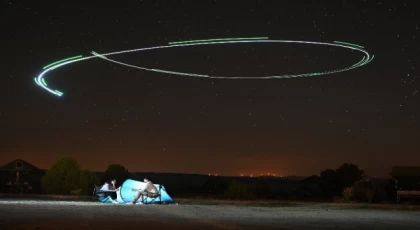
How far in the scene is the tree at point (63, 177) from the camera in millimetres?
38969

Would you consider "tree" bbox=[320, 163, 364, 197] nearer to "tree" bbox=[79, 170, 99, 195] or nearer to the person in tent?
"tree" bbox=[79, 170, 99, 195]

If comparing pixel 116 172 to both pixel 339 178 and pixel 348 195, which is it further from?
pixel 339 178

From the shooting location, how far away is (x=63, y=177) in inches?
1560

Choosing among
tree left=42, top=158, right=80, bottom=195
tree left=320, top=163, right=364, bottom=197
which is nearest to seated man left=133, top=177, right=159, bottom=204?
tree left=42, top=158, right=80, bottom=195

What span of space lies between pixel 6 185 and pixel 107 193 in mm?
15515

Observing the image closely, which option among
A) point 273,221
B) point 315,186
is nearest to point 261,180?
point 315,186

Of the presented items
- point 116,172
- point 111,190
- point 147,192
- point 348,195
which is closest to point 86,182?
point 116,172

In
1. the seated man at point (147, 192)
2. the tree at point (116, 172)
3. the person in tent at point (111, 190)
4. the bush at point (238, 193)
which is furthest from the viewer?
the tree at point (116, 172)

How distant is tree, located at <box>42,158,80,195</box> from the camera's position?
38969 mm

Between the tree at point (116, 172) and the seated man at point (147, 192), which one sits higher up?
the tree at point (116, 172)

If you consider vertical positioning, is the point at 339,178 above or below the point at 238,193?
above

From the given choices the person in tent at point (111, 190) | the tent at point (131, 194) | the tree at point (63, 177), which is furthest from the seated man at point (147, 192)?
the tree at point (63, 177)

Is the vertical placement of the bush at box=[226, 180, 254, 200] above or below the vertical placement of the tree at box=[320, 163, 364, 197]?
below

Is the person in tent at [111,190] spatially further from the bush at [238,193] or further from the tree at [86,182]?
the bush at [238,193]
